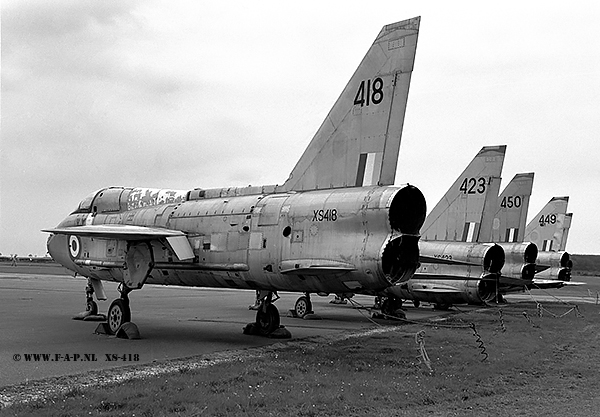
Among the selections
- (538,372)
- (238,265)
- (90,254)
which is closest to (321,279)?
(238,265)

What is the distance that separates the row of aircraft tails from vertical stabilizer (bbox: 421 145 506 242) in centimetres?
885

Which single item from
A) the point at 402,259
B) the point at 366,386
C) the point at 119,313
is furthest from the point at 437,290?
the point at 366,386

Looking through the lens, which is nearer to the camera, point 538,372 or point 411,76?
point 538,372

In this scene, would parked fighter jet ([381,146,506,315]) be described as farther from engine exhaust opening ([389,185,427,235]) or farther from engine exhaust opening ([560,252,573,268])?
engine exhaust opening ([560,252,573,268])

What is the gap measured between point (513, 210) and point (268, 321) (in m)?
16.8

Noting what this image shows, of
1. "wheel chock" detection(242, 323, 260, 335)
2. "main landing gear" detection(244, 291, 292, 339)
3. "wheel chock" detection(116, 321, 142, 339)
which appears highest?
"main landing gear" detection(244, 291, 292, 339)

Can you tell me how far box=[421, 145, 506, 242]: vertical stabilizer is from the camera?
23531 mm

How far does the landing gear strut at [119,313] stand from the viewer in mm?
15055

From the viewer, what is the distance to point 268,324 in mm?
15508

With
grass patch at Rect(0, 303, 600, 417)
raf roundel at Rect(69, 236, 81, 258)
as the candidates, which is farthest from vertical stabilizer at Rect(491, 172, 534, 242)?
raf roundel at Rect(69, 236, 81, 258)

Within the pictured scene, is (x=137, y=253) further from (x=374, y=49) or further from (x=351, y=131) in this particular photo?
(x=374, y=49)

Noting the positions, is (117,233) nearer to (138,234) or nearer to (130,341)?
(138,234)

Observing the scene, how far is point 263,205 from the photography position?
13.4 metres

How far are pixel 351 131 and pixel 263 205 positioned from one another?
8.12 ft
